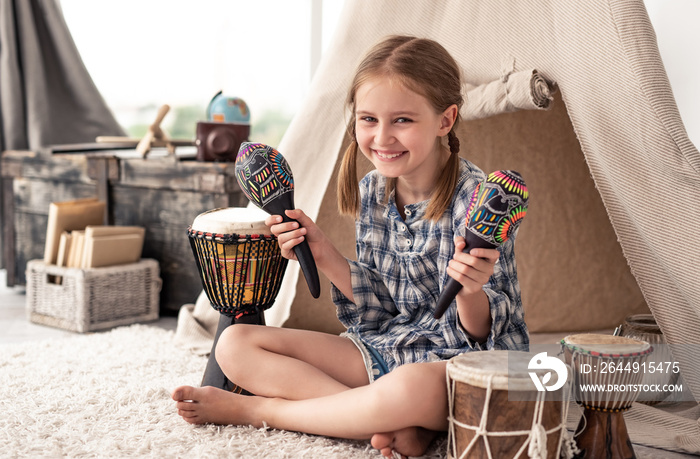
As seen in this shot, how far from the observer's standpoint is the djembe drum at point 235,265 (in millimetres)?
1707

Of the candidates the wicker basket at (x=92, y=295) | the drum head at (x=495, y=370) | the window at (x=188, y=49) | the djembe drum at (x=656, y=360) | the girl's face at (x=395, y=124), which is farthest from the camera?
the window at (x=188, y=49)

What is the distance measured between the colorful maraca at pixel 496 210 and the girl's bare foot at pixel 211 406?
626mm

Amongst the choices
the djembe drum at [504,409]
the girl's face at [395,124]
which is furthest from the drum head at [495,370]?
the girl's face at [395,124]

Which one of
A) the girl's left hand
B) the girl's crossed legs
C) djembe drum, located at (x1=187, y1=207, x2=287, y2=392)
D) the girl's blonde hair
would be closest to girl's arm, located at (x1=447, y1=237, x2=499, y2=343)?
the girl's left hand

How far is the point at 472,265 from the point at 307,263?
40cm

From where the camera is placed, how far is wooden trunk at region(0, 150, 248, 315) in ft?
8.76

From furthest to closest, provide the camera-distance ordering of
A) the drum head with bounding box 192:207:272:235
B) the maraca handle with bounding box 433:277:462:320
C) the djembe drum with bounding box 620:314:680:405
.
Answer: the djembe drum with bounding box 620:314:680:405, the drum head with bounding box 192:207:272:235, the maraca handle with bounding box 433:277:462:320

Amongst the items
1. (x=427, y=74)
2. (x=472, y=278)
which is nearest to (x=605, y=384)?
(x=472, y=278)

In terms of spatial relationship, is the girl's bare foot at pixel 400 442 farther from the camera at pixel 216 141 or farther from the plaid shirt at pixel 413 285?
the camera at pixel 216 141

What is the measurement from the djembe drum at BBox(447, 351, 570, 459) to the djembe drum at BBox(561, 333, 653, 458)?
2.5 inches

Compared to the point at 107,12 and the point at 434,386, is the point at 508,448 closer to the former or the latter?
the point at 434,386

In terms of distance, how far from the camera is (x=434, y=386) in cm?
139

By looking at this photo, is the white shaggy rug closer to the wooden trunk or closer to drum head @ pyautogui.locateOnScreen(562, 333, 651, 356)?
drum head @ pyautogui.locateOnScreen(562, 333, 651, 356)

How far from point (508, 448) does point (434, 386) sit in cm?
18
